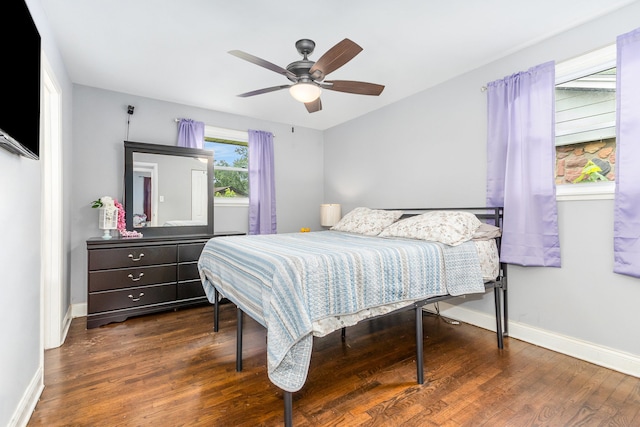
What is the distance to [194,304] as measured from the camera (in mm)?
3635

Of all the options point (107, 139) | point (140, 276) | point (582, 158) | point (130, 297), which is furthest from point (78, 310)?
point (582, 158)

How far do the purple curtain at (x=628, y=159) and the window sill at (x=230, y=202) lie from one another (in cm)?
402

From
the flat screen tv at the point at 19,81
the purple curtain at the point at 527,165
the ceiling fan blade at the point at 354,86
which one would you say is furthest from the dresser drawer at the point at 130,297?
the purple curtain at the point at 527,165

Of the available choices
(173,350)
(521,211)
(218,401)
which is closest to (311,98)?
(521,211)

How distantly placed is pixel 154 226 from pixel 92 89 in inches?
67.6

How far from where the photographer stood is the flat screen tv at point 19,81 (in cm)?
120

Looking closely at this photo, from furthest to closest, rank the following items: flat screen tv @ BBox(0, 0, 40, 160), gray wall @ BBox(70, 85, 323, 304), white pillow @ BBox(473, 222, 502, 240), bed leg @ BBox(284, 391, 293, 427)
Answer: gray wall @ BBox(70, 85, 323, 304) → white pillow @ BBox(473, 222, 502, 240) → bed leg @ BBox(284, 391, 293, 427) → flat screen tv @ BBox(0, 0, 40, 160)

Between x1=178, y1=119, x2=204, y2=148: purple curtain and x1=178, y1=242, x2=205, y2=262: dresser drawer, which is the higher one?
x1=178, y1=119, x2=204, y2=148: purple curtain

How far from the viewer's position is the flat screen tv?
3.93 feet

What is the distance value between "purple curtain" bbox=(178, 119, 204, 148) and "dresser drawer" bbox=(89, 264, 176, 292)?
5.30ft

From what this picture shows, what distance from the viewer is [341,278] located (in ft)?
5.80

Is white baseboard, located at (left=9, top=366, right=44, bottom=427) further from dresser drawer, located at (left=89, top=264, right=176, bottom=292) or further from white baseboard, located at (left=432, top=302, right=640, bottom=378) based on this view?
white baseboard, located at (left=432, top=302, right=640, bottom=378)

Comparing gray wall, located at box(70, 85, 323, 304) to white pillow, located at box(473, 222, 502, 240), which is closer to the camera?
white pillow, located at box(473, 222, 502, 240)

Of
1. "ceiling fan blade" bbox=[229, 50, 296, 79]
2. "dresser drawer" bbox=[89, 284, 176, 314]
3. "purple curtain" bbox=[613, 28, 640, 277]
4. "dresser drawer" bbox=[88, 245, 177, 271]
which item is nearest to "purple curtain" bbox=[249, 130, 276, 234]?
"dresser drawer" bbox=[88, 245, 177, 271]
